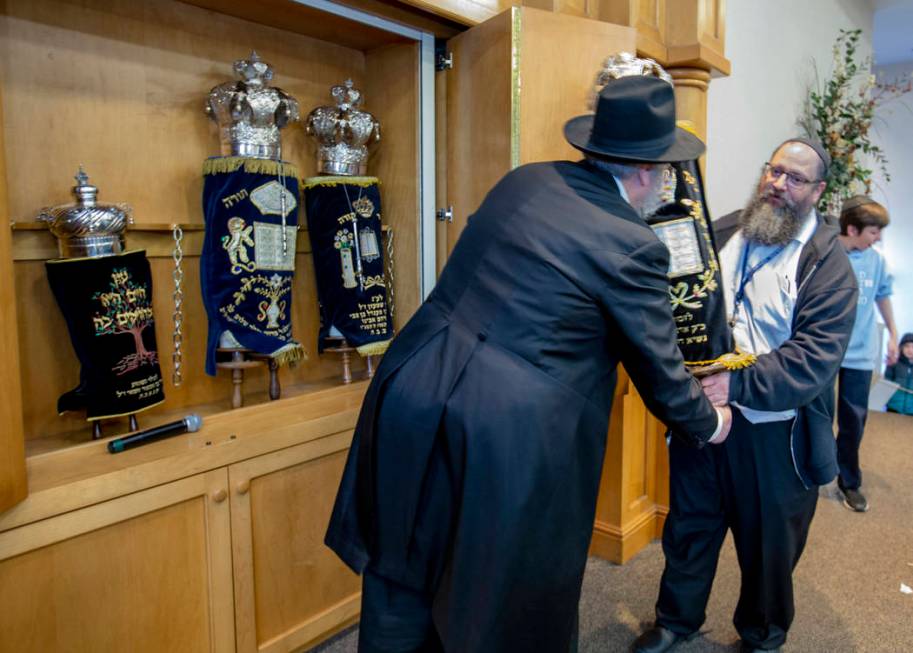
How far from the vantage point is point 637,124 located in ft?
4.02

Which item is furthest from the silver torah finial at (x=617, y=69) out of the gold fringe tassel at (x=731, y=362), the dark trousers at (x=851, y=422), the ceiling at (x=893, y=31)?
the ceiling at (x=893, y=31)

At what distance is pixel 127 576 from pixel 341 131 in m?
1.26

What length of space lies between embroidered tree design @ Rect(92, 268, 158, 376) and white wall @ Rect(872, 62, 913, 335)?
652 centimetres


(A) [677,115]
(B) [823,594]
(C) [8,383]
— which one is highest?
(A) [677,115]

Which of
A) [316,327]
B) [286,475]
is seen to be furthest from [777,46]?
[286,475]

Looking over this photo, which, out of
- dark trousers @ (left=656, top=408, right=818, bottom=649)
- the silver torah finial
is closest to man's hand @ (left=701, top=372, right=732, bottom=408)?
dark trousers @ (left=656, top=408, right=818, bottom=649)

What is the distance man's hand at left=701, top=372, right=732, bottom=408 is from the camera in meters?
1.60

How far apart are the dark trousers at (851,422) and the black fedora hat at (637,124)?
2459 millimetres

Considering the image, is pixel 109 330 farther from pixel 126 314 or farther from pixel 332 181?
pixel 332 181

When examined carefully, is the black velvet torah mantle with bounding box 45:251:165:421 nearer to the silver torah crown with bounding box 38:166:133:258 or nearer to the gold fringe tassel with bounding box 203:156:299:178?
the silver torah crown with bounding box 38:166:133:258

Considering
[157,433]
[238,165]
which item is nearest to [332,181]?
[238,165]

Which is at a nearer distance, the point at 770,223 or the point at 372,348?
the point at 770,223

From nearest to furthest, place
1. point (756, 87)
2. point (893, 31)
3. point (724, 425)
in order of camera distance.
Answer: point (724, 425) → point (756, 87) → point (893, 31)

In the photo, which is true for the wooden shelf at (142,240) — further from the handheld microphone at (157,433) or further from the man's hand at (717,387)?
the man's hand at (717,387)
